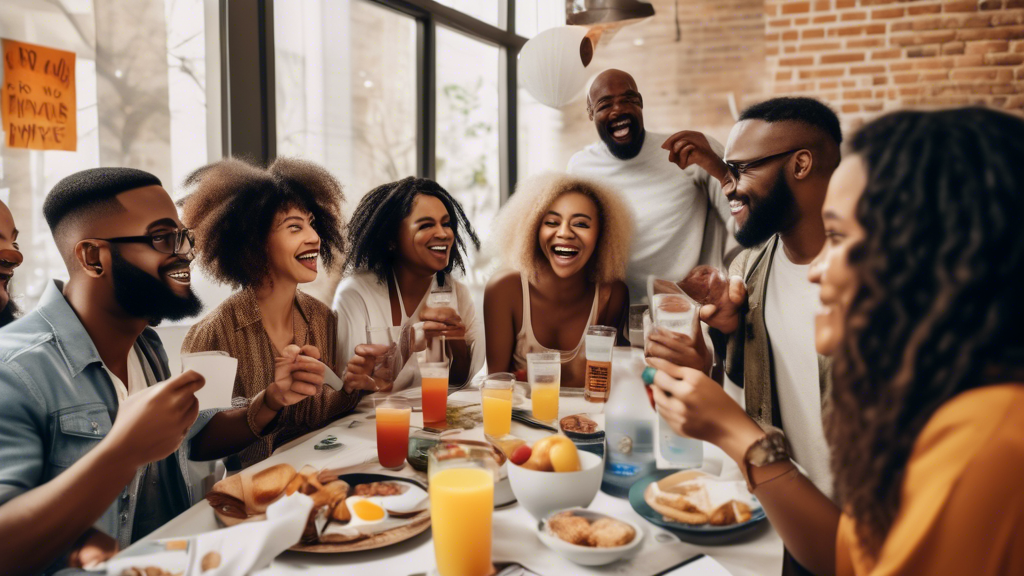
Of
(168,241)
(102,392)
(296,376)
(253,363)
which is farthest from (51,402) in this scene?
(253,363)

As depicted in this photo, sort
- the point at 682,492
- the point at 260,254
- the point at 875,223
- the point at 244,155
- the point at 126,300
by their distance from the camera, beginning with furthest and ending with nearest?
the point at 244,155 → the point at 260,254 → the point at 126,300 → the point at 682,492 → the point at 875,223

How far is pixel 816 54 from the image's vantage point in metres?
4.41

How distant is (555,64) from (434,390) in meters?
2.41

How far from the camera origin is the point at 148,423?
1042 mm

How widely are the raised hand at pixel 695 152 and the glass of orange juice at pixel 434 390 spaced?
122 cm

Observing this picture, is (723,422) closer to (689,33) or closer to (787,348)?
(787,348)

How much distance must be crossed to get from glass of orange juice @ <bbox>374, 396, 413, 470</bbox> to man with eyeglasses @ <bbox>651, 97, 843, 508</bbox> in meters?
0.94

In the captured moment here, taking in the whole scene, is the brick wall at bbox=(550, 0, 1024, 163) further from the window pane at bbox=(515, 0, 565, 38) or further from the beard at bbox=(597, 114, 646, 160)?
the beard at bbox=(597, 114, 646, 160)

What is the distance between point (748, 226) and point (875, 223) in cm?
119

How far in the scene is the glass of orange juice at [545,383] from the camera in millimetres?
1753

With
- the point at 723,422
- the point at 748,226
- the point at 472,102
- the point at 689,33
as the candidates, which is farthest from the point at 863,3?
the point at 723,422

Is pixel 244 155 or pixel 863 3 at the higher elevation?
pixel 863 3

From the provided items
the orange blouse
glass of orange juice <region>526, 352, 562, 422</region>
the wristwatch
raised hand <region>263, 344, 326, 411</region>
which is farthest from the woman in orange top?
raised hand <region>263, 344, 326, 411</region>

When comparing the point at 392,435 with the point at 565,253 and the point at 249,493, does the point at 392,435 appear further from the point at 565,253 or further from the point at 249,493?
the point at 565,253
